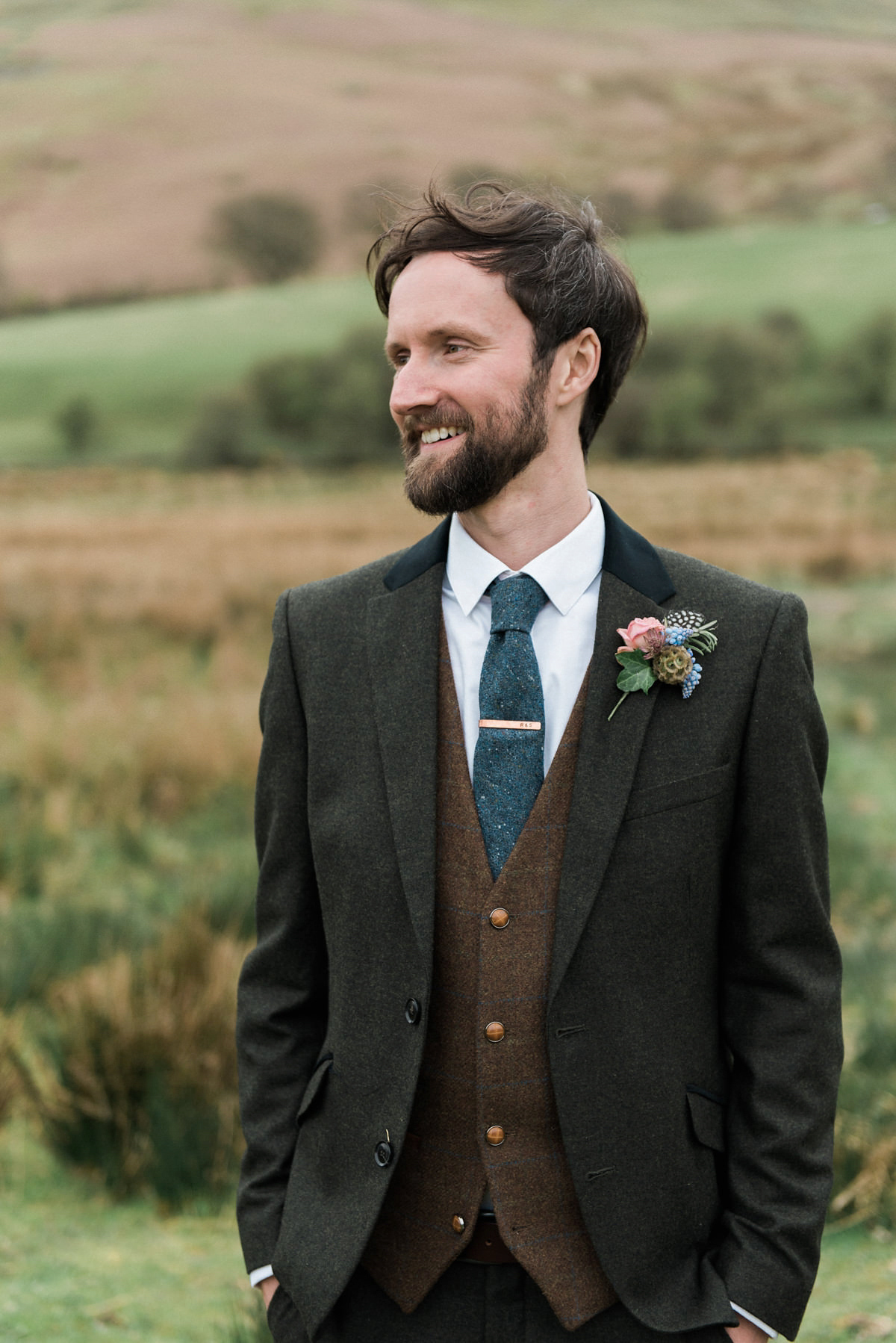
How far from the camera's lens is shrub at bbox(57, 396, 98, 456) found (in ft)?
42.6

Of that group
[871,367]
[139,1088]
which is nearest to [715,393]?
[871,367]

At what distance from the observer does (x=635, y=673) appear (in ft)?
5.45

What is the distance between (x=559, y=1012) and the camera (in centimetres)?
162

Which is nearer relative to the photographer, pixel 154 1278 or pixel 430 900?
pixel 430 900

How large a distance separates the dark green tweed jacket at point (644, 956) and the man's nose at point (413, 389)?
295 millimetres

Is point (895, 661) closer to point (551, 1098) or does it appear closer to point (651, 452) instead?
point (651, 452)

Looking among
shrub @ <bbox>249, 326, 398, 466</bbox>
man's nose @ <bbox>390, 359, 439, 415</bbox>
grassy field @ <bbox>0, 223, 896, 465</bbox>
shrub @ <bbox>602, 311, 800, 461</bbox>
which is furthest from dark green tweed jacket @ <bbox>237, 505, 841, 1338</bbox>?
shrub @ <bbox>602, 311, 800, 461</bbox>

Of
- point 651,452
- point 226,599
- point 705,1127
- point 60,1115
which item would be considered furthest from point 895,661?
point 705,1127

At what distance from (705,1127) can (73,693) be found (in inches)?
346

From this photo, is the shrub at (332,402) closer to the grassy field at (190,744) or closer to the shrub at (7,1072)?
the grassy field at (190,744)

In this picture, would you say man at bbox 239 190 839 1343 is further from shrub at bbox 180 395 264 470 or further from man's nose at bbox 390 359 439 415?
shrub at bbox 180 395 264 470

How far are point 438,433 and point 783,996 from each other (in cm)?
98

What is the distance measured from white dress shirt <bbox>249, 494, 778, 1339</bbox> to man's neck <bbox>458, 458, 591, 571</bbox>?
0.7 inches

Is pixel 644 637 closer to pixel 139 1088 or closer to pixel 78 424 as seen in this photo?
pixel 139 1088
